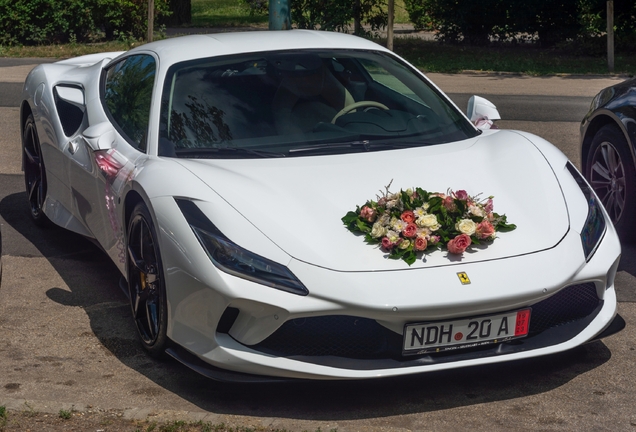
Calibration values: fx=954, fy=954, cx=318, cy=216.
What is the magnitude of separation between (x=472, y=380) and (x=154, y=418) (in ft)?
4.42

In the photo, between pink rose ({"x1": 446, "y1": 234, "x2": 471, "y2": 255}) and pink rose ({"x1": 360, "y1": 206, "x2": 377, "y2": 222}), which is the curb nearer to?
pink rose ({"x1": 360, "y1": 206, "x2": 377, "y2": 222})

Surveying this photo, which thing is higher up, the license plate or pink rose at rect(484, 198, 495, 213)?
pink rose at rect(484, 198, 495, 213)

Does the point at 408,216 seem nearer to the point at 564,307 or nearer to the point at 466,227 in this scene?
the point at 466,227

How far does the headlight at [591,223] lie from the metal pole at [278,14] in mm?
9386

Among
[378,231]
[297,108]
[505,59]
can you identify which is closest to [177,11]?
[505,59]

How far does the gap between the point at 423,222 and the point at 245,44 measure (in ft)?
6.08

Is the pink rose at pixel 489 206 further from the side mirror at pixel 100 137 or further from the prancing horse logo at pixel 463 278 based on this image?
the side mirror at pixel 100 137

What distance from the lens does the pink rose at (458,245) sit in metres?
3.83

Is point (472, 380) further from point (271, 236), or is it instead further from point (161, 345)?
point (161, 345)

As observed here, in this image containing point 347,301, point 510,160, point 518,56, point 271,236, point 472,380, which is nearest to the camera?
point 347,301

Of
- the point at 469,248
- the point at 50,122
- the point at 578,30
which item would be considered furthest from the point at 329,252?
the point at 578,30

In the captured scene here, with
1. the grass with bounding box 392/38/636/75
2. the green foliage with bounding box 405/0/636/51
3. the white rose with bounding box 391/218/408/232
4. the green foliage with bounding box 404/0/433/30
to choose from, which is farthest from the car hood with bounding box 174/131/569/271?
the green foliage with bounding box 404/0/433/30

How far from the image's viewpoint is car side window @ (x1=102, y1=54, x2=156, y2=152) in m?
4.88

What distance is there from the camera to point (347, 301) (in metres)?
3.58
